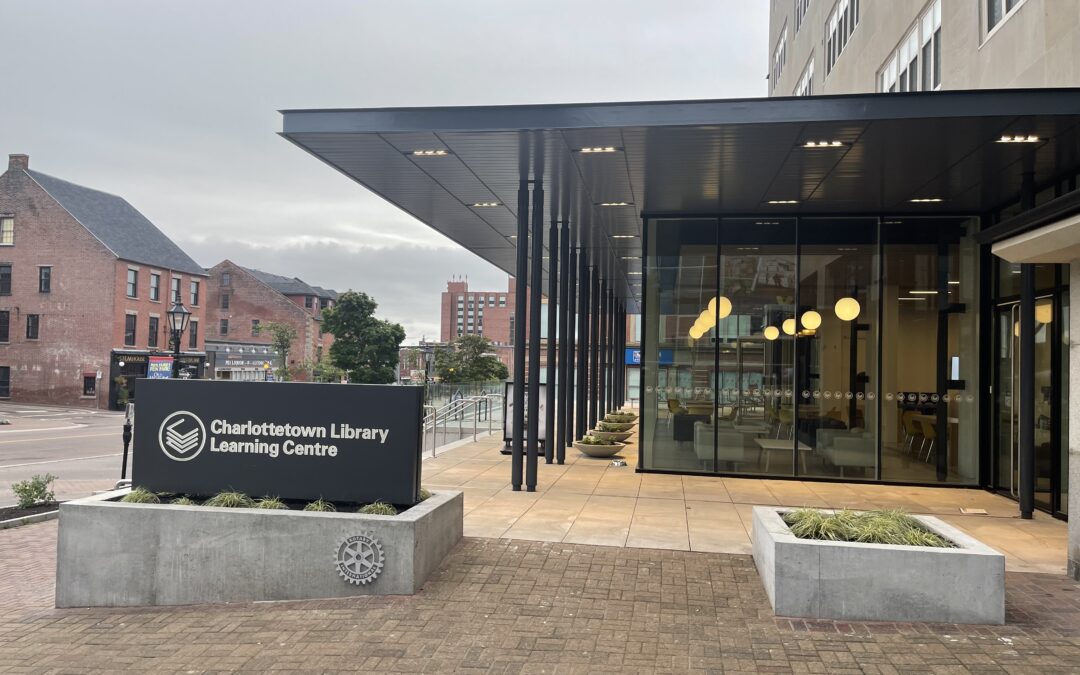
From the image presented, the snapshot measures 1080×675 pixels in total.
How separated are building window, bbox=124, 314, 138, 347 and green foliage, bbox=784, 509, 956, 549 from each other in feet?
157

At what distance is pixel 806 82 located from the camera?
85.1 ft

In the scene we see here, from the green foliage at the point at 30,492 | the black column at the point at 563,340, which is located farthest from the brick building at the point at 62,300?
the black column at the point at 563,340

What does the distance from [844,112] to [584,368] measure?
12.2 meters

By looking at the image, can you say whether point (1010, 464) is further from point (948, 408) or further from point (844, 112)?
point (844, 112)

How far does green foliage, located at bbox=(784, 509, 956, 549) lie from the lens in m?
6.28

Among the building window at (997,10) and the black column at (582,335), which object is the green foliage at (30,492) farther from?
the building window at (997,10)

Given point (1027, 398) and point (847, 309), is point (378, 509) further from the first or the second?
point (847, 309)

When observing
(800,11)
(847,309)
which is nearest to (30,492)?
(847,309)

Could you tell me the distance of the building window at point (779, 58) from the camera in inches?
1223

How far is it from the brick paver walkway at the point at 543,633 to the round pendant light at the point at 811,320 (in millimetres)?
6661

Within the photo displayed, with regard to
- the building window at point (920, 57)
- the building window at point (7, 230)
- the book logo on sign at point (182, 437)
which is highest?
the building window at point (7, 230)

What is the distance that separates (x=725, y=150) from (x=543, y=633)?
21.3 ft

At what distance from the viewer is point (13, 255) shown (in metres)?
46.2

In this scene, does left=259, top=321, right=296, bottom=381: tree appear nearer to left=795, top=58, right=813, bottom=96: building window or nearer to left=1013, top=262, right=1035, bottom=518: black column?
left=795, top=58, right=813, bottom=96: building window
